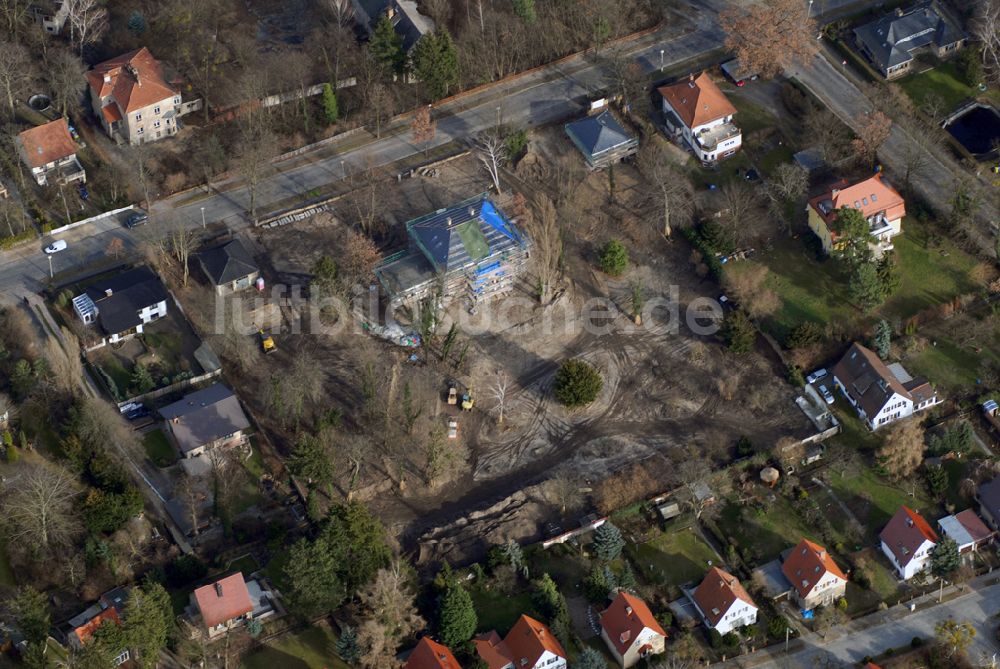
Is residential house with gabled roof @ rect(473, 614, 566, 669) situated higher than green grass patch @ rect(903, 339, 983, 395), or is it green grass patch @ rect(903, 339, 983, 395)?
green grass patch @ rect(903, 339, 983, 395)

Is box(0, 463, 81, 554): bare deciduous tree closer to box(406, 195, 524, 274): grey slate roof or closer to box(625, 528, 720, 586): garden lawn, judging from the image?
box(406, 195, 524, 274): grey slate roof

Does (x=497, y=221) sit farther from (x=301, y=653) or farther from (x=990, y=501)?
(x=990, y=501)

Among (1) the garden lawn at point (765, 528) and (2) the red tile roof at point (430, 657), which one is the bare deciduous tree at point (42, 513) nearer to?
(2) the red tile roof at point (430, 657)

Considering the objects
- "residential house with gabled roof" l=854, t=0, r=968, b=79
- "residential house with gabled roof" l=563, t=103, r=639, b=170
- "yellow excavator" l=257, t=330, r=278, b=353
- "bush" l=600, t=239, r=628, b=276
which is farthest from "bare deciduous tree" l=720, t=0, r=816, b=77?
"yellow excavator" l=257, t=330, r=278, b=353

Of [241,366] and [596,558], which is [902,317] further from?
[241,366]

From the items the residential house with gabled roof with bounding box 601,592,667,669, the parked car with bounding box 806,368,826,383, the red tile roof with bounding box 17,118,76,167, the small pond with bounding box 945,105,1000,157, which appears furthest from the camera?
the small pond with bounding box 945,105,1000,157

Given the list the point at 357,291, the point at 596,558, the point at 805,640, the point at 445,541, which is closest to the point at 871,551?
the point at 805,640
